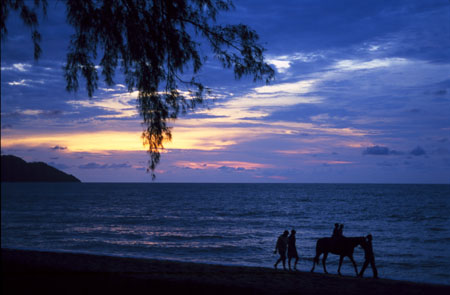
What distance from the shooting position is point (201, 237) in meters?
31.0

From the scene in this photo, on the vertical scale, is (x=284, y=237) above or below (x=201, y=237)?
above

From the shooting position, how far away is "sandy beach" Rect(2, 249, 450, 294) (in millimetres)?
8742

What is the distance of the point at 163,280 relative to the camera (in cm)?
1130

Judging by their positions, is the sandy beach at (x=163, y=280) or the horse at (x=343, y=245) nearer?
the sandy beach at (x=163, y=280)

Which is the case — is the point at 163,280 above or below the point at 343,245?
below

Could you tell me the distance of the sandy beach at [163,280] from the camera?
874cm

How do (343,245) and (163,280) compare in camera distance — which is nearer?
(163,280)

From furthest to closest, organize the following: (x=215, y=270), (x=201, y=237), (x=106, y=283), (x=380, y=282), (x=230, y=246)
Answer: (x=201, y=237) < (x=230, y=246) < (x=215, y=270) < (x=380, y=282) < (x=106, y=283)

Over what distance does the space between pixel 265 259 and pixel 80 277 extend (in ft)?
44.9

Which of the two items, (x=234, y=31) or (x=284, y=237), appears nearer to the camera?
(x=234, y=31)

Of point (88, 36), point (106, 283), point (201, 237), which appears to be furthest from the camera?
point (201, 237)

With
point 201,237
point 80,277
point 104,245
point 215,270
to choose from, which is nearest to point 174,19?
point 80,277

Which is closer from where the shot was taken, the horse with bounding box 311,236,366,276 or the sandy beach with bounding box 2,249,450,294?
the sandy beach with bounding box 2,249,450,294

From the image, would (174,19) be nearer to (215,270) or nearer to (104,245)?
(215,270)
